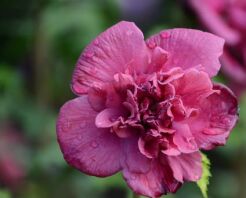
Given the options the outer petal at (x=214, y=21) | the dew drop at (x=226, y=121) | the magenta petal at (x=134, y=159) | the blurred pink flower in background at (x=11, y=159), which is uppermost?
the dew drop at (x=226, y=121)

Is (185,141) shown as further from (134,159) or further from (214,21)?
(214,21)

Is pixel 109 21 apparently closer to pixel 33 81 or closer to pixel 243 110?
pixel 33 81

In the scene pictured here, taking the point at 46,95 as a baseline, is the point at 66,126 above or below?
above

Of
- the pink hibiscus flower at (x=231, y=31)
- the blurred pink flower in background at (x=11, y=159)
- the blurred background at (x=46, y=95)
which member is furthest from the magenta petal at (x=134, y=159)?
the blurred pink flower in background at (x=11, y=159)

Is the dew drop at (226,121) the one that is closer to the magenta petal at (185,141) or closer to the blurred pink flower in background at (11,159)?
the magenta petal at (185,141)

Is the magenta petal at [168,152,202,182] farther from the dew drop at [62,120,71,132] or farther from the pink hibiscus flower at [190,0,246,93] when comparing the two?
the pink hibiscus flower at [190,0,246,93]

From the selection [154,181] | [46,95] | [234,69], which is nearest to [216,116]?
[154,181]

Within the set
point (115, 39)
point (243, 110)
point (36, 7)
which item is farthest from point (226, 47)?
point (115, 39)
